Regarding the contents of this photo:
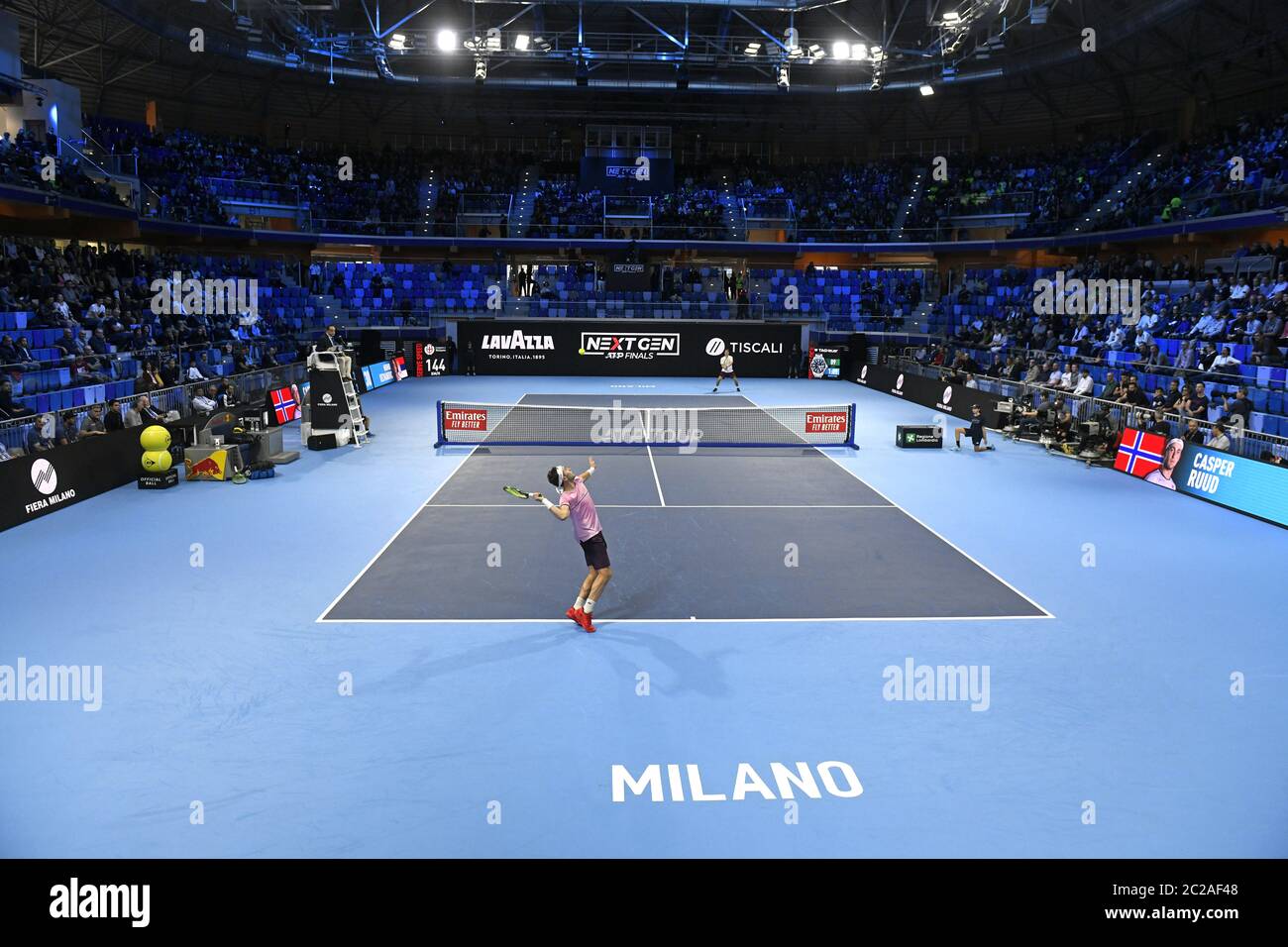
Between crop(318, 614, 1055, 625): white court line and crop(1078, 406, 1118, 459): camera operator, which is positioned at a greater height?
crop(1078, 406, 1118, 459): camera operator

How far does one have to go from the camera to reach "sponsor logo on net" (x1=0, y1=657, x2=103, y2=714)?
9.45 meters

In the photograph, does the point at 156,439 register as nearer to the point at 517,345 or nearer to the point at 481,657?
the point at 481,657

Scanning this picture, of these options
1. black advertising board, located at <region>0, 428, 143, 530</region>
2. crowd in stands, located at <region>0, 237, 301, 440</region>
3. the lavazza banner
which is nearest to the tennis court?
black advertising board, located at <region>0, 428, 143, 530</region>

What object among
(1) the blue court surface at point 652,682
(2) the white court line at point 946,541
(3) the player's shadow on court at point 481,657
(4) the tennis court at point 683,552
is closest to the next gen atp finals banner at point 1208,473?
(1) the blue court surface at point 652,682

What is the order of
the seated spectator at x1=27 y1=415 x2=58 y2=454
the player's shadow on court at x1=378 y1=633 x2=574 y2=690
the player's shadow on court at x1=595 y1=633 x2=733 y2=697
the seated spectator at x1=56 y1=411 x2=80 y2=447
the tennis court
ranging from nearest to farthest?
1. the player's shadow on court at x1=595 y1=633 x2=733 y2=697
2. the player's shadow on court at x1=378 y1=633 x2=574 y2=690
3. the tennis court
4. the seated spectator at x1=27 y1=415 x2=58 y2=454
5. the seated spectator at x1=56 y1=411 x2=80 y2=447

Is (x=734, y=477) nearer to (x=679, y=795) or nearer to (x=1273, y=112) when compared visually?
(x=679, y=795)

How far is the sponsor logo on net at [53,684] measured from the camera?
31.0 feet

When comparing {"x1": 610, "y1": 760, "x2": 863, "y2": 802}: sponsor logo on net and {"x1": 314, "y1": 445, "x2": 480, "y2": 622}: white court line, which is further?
{"x1": 314, "y1": 445, "x2": 480, "y2": 622}: white court line

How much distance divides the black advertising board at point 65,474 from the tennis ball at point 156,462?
0.45 m

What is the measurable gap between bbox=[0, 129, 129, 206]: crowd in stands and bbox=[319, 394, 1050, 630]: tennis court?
622 inches

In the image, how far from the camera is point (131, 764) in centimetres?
816

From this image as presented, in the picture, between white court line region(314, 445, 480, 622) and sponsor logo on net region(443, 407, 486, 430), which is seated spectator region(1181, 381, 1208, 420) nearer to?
white court line region(314, 445, 480, 622)

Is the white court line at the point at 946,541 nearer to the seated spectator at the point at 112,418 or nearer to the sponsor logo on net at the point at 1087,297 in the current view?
the seated spectator at the point at 112,418
